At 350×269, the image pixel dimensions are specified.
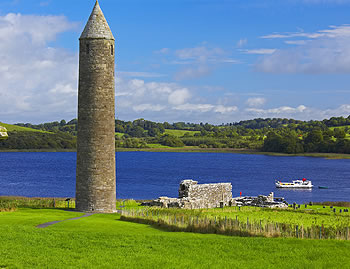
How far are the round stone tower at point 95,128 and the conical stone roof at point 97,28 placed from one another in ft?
0.25

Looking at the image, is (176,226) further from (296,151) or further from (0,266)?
(296,151)

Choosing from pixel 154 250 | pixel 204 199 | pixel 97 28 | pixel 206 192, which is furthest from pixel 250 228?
pixel 206 192

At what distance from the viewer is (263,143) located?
199000 millimetres

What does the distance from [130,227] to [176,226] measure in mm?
2308

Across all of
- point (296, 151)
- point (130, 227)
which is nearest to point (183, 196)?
point (130, 227)

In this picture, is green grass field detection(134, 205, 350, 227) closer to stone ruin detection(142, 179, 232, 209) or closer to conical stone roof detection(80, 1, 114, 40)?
stone ruin detection(142, 179, 232, 209)

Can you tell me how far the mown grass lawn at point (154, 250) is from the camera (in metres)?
16.3

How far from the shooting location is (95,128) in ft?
103

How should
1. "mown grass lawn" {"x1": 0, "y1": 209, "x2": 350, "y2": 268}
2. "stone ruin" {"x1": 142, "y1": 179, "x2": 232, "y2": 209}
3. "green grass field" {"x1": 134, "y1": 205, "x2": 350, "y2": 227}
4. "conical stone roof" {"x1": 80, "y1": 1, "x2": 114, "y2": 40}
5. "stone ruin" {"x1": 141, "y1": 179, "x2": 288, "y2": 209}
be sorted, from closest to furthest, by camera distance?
"mown grass lawn" {"x1": 0, "y1": 209, "x2": 350, "y2": 268}
"green grass field" {"x1": 134, "y1": 205, "x2": 350, "y2": 227}
"conical stone roof" {"x1": 80, "y1": 1, "x2": 114, "y2": 40}
"stone ruin" {"x1": 142, "y1": 179, "x2": 232, "y2": 209}
"stone ruin" {"x1": 141, "y1": 179, "x2": 288, "y2": 209}

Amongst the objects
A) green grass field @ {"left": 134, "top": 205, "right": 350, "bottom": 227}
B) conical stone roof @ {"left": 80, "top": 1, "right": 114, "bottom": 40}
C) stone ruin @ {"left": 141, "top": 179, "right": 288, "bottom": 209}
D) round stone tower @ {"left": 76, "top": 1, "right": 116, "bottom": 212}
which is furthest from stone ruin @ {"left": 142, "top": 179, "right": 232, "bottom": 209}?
conical stone roof @ {"left": 80, "top": 1, "right": 114, "bottom": 40}

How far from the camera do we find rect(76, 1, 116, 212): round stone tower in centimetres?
3144

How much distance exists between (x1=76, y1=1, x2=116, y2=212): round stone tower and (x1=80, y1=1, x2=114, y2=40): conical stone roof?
0.25 feet

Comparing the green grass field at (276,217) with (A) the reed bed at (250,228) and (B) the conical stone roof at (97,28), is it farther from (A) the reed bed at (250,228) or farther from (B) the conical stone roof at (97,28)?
(B) the conical stone roof at (97,28)

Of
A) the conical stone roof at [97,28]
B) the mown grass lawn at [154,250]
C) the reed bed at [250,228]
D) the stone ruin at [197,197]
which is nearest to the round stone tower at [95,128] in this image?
the conical stone roof at [97,28]
